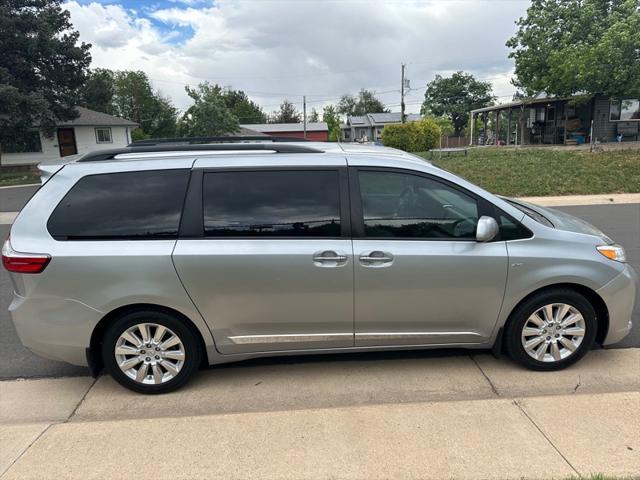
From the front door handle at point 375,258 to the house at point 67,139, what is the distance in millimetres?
27631

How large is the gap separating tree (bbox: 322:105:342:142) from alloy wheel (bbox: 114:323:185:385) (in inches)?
2505

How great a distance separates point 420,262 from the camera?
136 inches

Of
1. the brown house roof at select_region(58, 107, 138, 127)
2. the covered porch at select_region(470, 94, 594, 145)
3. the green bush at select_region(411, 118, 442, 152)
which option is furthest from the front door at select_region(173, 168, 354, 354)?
the brown house roof at select_region(58, 107, 138, 127)

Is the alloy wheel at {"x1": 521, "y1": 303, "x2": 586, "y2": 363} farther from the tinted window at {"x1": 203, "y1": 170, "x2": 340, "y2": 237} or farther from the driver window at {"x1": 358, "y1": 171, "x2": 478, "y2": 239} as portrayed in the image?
the tinted window at {"x1": 203, "y1": 170, "x2": 340, "y2": 237}

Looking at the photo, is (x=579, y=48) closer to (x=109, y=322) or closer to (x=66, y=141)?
(x=109, y=322)

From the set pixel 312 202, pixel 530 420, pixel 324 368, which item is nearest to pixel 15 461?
pixel 324 368

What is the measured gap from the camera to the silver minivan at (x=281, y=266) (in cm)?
339

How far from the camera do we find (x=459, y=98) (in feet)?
249

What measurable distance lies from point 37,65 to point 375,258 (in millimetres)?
29557

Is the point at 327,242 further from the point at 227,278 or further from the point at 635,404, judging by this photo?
the point at 635,404

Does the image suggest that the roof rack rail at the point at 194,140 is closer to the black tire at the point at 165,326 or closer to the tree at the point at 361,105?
the black tire at the point at 165,326

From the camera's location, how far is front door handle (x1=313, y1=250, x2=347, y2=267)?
342 cm

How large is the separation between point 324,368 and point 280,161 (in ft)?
5.49

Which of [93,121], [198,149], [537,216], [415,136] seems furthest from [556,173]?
[93,121]
